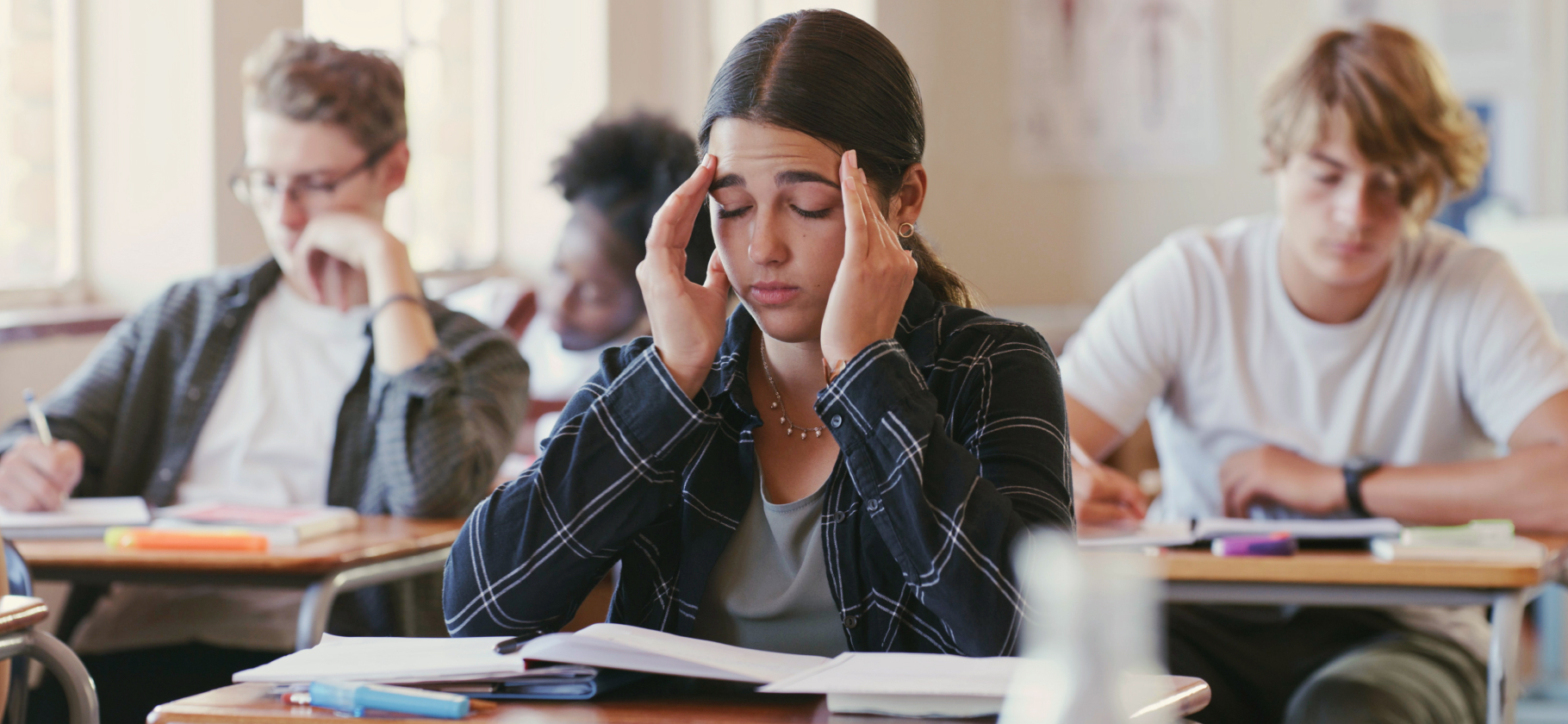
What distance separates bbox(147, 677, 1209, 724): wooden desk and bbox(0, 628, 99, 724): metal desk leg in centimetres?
47

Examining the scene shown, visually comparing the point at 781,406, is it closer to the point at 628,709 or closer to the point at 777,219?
the point at 777,219

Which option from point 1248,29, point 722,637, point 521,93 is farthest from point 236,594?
point 1248,29

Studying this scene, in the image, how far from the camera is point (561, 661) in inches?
41.6

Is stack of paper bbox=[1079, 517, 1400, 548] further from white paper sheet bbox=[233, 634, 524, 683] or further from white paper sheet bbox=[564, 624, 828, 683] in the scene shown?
white paper sheet bbox=[233, 634, 524, 683]

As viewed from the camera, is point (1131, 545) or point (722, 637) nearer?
point (722, 637)

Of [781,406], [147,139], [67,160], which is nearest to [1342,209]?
[781,406]

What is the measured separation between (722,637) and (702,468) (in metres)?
0.15

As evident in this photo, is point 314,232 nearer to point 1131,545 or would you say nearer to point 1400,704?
point 1131,545

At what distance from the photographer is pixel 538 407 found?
11.6 feet

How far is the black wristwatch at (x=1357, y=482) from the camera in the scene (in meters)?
2.09

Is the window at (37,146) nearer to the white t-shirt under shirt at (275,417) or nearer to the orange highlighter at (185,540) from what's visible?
the white t-shirt under shirt at (275,417)

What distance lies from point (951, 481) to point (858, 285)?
19 cm

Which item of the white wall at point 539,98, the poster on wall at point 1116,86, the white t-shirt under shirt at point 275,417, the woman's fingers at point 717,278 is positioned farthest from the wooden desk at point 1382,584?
the poster on wall at point 1116,86

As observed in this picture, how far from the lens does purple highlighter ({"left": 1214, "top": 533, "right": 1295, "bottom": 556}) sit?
1.84 m
